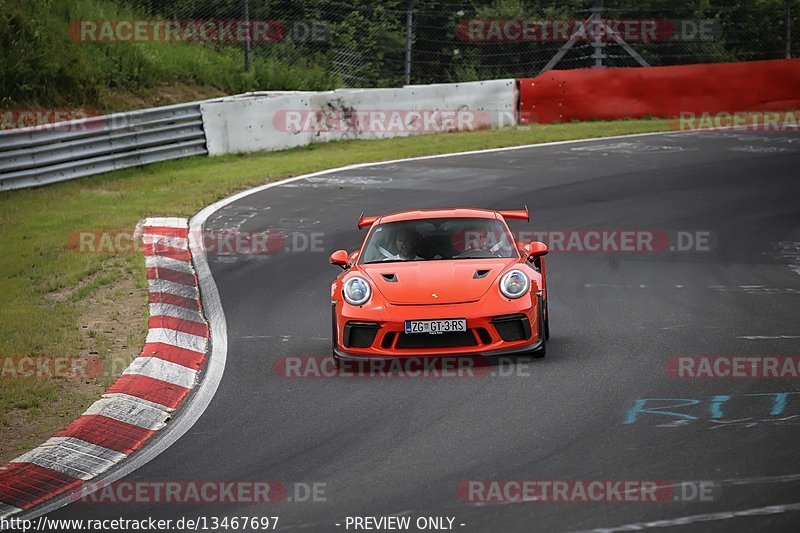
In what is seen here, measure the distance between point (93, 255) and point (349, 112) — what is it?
34.9 ft

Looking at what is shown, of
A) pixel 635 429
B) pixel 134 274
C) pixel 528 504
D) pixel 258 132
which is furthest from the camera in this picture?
pixel 258 132

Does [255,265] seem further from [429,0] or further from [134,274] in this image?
[429,0]

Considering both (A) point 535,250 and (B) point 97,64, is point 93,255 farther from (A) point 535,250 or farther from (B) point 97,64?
(B) point 97,64

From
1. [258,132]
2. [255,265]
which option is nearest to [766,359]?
[255,265]

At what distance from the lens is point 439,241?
9688 mm

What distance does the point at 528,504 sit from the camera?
18.3ft

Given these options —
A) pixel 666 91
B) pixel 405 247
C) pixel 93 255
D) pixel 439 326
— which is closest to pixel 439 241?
pixel 405 247

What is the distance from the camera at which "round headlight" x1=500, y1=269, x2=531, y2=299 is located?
343 inches

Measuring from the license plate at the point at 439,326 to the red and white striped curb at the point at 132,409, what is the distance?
1.66 meters

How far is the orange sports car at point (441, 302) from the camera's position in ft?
27.9

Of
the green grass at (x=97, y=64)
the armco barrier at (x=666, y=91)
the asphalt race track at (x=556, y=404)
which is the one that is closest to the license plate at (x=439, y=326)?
the asphalt race track at (x=556, y=404)

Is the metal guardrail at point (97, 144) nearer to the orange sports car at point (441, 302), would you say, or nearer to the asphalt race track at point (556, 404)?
the asphalt race track at point (556, 404)

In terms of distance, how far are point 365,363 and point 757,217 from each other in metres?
8.34

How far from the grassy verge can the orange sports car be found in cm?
183
